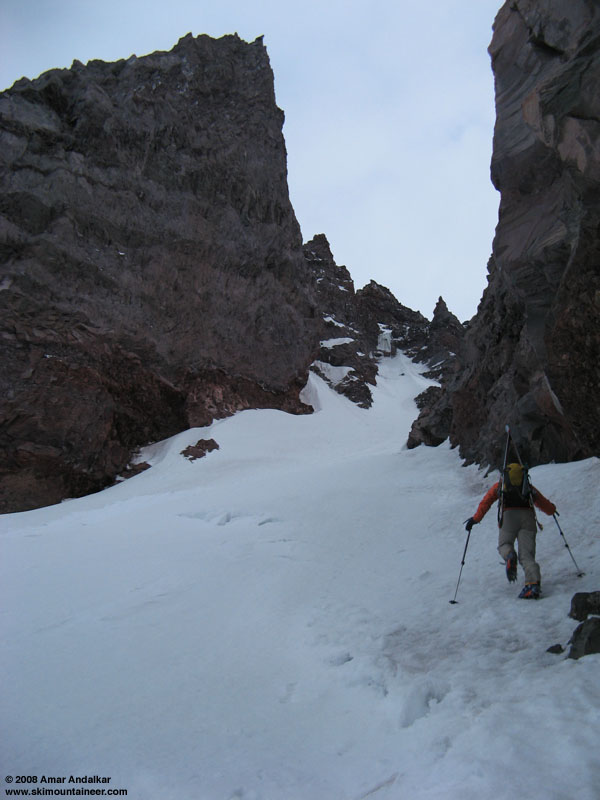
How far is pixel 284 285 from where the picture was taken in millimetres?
34875

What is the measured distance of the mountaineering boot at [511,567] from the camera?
251 inches

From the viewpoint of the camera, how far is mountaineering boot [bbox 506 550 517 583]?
A: 637 cm

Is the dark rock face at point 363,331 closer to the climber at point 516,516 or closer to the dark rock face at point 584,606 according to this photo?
the climber at point 516,516

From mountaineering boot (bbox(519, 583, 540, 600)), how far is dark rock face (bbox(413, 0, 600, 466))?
7.85 feet

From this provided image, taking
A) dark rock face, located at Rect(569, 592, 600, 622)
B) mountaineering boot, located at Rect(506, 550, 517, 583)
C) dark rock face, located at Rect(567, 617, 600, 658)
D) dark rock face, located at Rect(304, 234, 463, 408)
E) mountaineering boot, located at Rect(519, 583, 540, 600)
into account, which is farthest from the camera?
dark rock face, located at Rect(304, 234, 463, 408)

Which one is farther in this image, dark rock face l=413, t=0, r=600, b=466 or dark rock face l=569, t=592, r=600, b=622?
dark rock face l=413, t=0, r=600, b=466

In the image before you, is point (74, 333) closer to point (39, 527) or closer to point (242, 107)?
point (39, 527)

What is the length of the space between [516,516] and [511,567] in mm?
676

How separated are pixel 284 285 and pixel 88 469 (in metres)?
19.0

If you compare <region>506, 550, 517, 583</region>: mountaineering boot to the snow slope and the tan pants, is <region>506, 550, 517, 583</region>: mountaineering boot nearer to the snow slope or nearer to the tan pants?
the tan pants

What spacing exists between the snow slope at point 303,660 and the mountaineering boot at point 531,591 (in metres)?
0.17

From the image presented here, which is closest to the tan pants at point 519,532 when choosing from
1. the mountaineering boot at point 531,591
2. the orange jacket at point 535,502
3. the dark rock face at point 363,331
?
the orange jacket at point 535,502

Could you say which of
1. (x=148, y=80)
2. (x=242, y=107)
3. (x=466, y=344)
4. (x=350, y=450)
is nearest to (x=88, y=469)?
(x=350, y=450)

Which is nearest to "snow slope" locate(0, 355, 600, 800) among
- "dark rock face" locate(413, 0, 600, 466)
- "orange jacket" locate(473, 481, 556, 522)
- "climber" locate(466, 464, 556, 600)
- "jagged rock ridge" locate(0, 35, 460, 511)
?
"climber" locate(466, 464, 556, 600)
